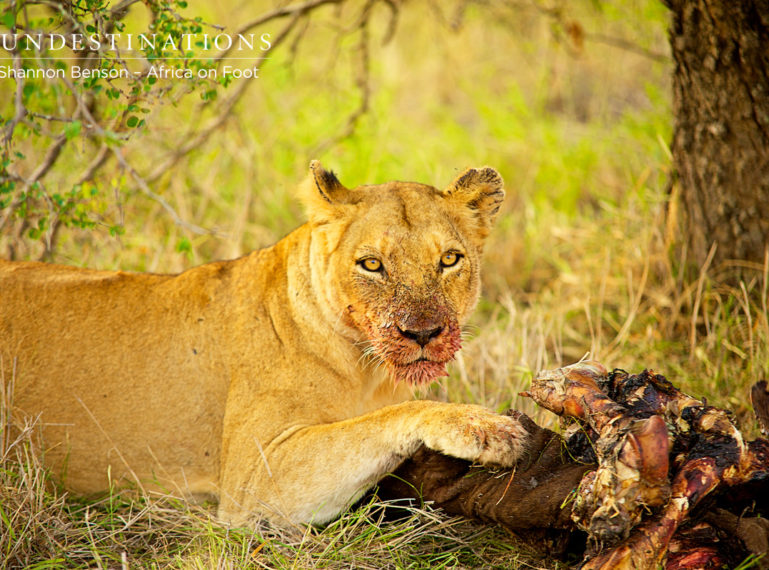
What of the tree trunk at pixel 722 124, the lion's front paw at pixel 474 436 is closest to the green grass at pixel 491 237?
the tree trunk at pixel 722 124

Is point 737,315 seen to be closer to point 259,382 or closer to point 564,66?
point 259,382

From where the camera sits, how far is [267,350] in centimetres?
362

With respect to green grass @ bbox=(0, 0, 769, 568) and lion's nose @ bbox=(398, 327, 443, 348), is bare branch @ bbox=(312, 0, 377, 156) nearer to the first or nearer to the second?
green grass @ bbox=(0, 0, 769, 568)

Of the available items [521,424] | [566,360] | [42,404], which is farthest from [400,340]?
[566,360]

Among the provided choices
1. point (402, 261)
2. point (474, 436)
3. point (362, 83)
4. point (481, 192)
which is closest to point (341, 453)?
point (474, 436)

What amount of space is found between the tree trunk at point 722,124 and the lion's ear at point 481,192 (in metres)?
1.67

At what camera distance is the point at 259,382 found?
3545 millimetres

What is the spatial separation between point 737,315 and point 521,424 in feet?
7.71

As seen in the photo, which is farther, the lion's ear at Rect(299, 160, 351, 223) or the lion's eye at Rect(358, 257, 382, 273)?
the lion's ear at Rect(299, 160, 351, 223)

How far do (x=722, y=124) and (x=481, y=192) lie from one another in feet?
5.97

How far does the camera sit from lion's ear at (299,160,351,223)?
3.53 m

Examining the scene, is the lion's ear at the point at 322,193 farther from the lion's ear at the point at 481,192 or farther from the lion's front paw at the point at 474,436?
the lion's front paw at the point at 474,436

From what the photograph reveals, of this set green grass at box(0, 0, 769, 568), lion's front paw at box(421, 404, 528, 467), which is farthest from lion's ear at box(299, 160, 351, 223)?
lion's front paw at box(421, 404, 528, 467)

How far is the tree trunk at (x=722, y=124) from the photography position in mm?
4215
